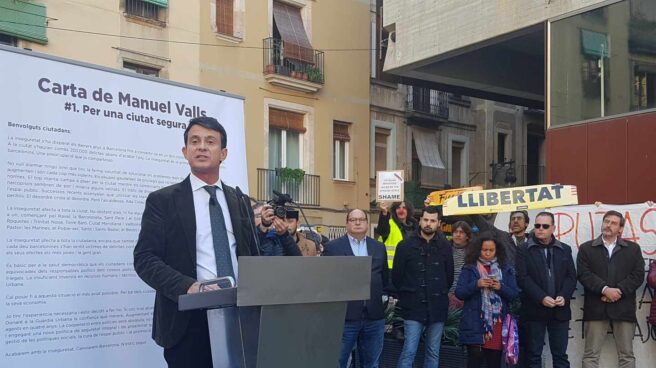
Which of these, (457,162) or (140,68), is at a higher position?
(140,68)

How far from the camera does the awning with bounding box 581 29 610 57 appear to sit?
12727mm

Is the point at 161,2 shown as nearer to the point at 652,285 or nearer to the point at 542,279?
the point at 542,279

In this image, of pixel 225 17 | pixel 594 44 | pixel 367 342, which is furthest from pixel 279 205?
pixel 225 17

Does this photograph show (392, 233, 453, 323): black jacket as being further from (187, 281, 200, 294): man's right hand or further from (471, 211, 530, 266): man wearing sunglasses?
(187, 281, 200, 294): man's right hand

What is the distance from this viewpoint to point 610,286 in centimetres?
783

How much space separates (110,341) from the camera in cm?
440

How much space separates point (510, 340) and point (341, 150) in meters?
18.3

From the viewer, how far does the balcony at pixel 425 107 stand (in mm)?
26969

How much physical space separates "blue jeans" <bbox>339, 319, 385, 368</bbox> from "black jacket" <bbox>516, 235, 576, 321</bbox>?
1.58m

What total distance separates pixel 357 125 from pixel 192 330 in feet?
72.9

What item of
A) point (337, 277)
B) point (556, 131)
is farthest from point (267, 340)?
point (556, 131)

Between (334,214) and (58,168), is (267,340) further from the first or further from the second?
(334,214)

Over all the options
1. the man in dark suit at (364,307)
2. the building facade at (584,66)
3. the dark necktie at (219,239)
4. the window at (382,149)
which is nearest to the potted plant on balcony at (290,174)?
the window at (382,149)

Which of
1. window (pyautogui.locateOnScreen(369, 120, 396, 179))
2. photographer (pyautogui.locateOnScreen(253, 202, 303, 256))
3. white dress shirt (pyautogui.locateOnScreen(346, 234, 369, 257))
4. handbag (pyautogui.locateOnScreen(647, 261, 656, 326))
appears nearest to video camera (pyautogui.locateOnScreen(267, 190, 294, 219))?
photographer (pyautogui.locateOnScreen(253, 202, 303, 256))
